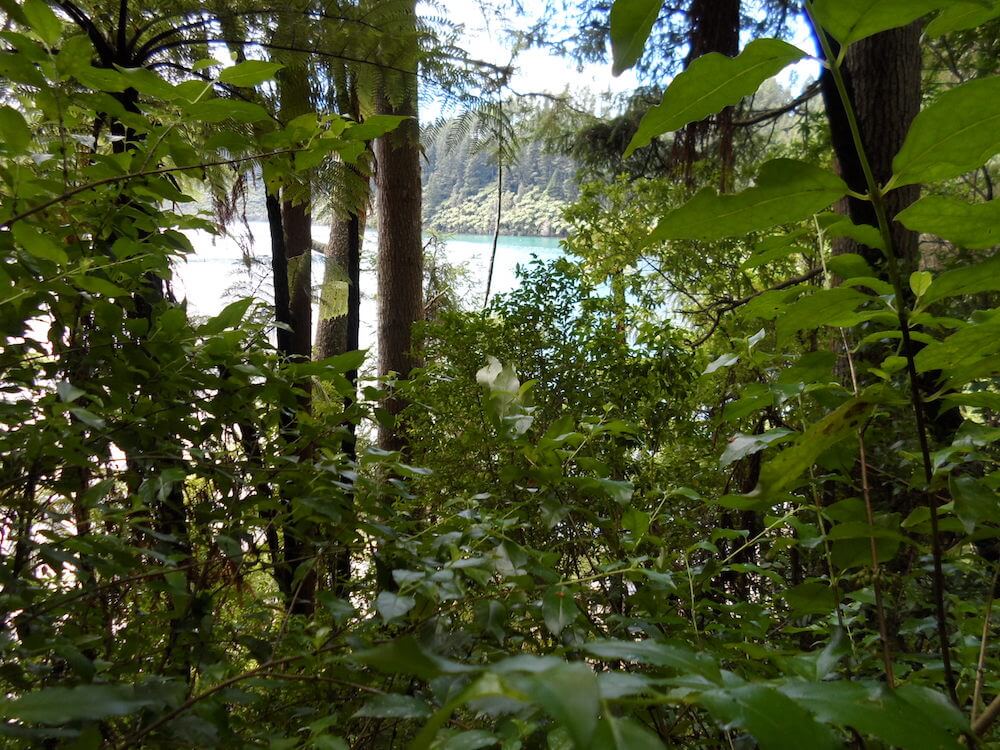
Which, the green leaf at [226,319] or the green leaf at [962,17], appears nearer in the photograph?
the green leaf at [962,17]

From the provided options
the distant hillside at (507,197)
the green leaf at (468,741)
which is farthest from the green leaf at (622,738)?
the distant hillside at (507,197)

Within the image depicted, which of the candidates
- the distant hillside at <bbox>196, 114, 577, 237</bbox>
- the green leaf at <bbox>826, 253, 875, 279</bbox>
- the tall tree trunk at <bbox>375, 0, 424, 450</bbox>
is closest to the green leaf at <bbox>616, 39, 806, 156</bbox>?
the green leaf at <bbox>826, 253, 875, 279</bbox>

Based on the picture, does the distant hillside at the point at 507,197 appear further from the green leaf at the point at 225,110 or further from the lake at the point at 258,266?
the green leaf at the point at 225,110

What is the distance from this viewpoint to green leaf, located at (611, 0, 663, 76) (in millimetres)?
396

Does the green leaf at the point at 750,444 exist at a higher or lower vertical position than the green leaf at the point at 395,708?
higher

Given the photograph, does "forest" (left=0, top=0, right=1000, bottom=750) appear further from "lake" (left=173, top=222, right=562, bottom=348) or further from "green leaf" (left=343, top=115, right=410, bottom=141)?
"lake" (left=173, top=222, right=562, bottom=348)

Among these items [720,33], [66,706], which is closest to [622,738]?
[66,706]

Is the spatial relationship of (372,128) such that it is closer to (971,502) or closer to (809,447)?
(809,447)

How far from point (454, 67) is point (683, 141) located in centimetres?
150

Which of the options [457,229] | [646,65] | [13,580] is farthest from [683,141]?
[457,229]

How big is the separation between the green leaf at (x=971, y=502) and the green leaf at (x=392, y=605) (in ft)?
1.55

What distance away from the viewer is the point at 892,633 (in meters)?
1.61

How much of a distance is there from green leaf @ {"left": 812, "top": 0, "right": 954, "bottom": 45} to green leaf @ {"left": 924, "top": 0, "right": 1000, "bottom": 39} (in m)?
0.02

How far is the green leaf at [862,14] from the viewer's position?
1.25 ft
